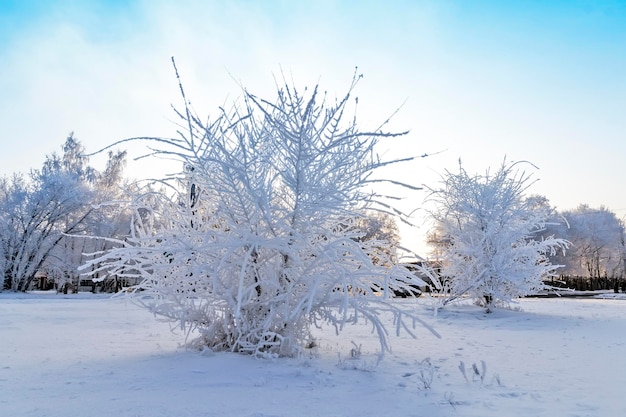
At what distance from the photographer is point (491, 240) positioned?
11.4m

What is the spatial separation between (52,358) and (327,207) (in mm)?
3335

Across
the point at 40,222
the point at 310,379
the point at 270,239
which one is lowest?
the point at 310,379

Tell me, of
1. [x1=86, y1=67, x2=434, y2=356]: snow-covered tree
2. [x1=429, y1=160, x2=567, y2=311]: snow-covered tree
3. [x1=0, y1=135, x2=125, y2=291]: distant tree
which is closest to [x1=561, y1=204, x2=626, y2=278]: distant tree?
[x1=429, y1=160, x2=567, y2=311]: snow-covered tree

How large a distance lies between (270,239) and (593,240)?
5697cm

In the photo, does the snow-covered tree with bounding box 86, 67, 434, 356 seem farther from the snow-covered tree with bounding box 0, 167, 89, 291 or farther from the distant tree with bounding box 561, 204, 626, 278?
the distant tree with bounding box 561, 204, 626, 278

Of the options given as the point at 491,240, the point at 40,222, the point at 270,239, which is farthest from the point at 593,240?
the point at 270,239

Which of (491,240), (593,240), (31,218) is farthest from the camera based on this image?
(593,240)

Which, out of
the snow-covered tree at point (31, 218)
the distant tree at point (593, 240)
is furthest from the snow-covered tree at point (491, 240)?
the distant tree at point (593, 240)

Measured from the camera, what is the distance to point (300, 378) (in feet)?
13.0

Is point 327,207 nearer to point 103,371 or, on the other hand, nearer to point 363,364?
point 363,364

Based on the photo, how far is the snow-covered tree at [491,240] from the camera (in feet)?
36.2

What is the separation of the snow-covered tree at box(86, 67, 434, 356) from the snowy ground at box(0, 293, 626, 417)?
1.57 feet

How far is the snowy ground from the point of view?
3.10 meters

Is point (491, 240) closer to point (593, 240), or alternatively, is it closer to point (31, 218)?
point (31, 218)
